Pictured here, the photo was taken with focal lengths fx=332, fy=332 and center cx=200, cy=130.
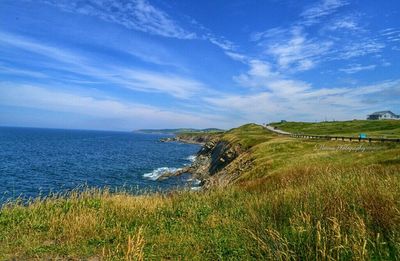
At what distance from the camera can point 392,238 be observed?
607 centimetres

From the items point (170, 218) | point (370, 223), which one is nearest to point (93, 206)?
point (170, 218)

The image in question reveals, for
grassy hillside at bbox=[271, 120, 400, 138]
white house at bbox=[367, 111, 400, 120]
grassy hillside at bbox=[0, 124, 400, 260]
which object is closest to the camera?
grassy hillside at bbox=[0, 124, 400, 260]

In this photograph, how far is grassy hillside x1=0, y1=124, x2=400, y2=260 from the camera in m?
6.38

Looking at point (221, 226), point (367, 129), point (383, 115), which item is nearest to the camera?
point (221, 226)

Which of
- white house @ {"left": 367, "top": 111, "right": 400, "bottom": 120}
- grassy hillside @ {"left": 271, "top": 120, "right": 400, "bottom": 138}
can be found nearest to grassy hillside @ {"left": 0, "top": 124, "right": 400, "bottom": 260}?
grassy hillside @ {"left": 271, "top": 120, "right": 400, "bottom": 138}

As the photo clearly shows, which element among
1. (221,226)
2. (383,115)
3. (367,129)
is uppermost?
(383,115)

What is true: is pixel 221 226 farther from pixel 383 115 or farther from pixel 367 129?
pixel 383 115

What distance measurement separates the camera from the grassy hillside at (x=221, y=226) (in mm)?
6383

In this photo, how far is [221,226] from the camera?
10695mm

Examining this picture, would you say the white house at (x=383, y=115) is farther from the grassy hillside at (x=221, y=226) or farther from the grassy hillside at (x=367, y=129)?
the grassy hillside at (x=221, y=226)

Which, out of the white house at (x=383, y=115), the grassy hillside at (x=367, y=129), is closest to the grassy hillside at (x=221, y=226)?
the grassy hillside at (x=367, y=129)

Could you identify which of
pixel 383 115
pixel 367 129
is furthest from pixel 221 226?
pixel 383 115

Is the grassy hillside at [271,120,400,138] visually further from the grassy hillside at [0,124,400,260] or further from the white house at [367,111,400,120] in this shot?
the grassy hillside at [0,124,400,260]

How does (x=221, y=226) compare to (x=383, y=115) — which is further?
(x=383, y=115)
